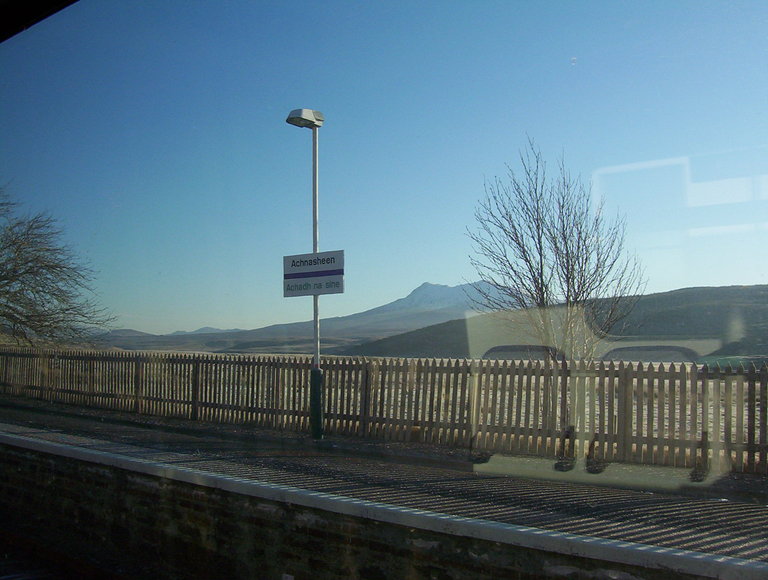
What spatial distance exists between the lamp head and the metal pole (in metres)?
0.22

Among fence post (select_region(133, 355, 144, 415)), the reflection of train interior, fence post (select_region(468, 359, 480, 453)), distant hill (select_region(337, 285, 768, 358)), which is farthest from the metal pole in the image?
distant hill (select_region(337, 285, 768, 358))

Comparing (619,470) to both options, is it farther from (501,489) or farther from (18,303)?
(18,303)

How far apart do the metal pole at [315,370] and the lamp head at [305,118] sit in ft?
0.71

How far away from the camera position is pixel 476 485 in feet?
25.6

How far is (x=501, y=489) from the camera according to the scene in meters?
7.59

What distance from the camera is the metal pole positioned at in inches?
475

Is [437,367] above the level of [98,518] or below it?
above

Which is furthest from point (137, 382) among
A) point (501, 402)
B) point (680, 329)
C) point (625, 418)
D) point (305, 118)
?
point (680, 329)

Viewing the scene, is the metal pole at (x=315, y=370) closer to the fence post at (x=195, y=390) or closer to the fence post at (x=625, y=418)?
the fence post at (x=195, y=390)

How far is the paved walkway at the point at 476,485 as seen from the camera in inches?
225

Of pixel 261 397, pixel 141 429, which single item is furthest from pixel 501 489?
pixel 141 429

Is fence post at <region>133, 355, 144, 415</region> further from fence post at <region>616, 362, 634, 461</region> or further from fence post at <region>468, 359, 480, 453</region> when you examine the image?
fence post at <region>616, 362, 634, 461</region>

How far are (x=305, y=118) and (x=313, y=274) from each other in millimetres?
2686

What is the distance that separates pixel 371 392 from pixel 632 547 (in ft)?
26.3
